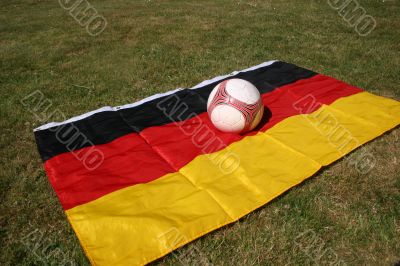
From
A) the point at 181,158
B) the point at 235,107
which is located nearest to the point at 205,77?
the point at 235,107

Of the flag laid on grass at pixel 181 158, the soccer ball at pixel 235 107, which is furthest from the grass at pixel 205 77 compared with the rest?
the soccer ball at pixel 235 107

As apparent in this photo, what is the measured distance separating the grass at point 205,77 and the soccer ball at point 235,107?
111 centimetres

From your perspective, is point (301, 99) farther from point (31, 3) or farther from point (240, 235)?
point (31, 3)

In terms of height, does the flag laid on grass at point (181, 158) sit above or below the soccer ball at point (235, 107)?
below

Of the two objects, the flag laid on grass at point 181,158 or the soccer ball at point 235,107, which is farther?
the soccer ball at point 235,107

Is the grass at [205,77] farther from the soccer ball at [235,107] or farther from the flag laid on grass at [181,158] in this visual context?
the soccer ball at [235,107]

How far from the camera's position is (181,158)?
4.49 m

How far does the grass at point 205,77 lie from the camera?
3428 millimetres

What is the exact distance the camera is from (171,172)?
4.27 m

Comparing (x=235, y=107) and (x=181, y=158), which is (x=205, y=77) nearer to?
(x=235, y=107)

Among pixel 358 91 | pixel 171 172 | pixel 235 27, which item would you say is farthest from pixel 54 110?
pixel 235 27

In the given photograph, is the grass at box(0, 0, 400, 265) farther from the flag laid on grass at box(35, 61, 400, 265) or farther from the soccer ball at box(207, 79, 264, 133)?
the soccer ball at box(207, 79, 264, 133)

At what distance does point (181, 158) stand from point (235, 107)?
0.93m

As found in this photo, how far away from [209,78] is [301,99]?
186 centimetres
